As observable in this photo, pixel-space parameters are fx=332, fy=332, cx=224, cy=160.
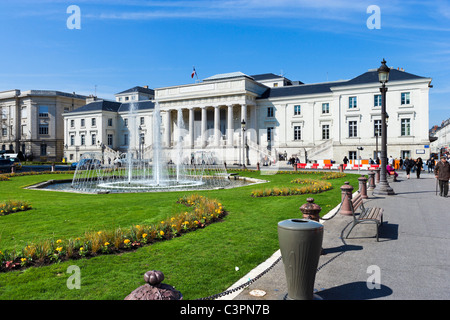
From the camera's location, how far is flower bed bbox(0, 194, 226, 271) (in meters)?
6.45

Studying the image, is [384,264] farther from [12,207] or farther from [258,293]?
[12,207]

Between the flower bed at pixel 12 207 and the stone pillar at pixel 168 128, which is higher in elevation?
the stone pillar at pixel 168 128

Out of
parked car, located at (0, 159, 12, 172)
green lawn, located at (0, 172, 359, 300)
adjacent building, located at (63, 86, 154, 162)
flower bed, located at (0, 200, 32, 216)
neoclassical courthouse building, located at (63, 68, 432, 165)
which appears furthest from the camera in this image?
adjacent building, located at (63, 86, 154, 162)

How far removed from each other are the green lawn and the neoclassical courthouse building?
1086 inches

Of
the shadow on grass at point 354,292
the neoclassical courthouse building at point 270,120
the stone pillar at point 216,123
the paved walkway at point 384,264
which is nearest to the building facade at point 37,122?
the neoclassical courthouse building at point 270,120

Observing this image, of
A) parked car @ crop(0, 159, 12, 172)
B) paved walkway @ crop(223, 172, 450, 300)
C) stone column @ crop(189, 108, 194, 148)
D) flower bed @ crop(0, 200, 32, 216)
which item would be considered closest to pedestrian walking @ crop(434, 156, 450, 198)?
paved walkway @ crop(223, 172, 450, 300)

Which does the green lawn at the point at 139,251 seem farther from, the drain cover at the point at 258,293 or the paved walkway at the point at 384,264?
the paved walkway at the point at 384,264

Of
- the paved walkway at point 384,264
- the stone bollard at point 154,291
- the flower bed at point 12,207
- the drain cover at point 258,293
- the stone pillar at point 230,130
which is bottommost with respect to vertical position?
the paved walkway at point 384,264

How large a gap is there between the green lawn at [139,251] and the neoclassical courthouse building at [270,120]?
27591 mm

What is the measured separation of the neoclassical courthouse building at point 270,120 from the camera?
47.5 metres

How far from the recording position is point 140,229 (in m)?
8.13

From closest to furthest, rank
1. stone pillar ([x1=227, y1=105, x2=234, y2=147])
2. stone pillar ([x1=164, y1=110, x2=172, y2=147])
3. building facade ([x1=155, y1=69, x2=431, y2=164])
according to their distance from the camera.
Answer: building facade ([x1=155, y1=69, x2=431, y2=164]), stone pillar ([x1=227, y1=105, x2=234, y2=147]), stone pillar ([x1=164, y1=110, x2=172, y2=147])

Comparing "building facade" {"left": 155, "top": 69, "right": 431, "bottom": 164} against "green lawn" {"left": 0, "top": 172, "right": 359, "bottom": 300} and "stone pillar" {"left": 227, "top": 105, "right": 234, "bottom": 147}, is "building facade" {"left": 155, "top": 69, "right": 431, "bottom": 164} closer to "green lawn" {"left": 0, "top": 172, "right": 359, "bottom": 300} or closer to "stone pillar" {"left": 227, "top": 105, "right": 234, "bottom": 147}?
"stone pillar" {"left": 227, "top": 105, "right": 234, "bottom": 147}

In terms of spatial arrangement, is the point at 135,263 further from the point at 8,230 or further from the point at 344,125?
the point at 344,125
